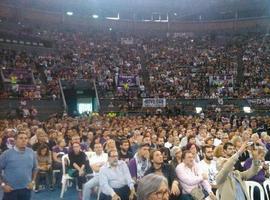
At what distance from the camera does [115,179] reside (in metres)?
6.68

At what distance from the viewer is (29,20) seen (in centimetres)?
3784

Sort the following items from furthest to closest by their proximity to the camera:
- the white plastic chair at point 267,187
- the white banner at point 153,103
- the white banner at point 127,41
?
1. the white banner at point 127,41
2. the white banner at point 153,103
3. the white plastic chair at point 267,187

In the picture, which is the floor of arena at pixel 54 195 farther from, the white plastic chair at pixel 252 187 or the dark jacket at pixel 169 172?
the white plastic chair at pixel 252 187

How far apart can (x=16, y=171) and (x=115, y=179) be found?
1.60 meters

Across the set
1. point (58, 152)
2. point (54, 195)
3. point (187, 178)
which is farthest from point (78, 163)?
point (187, 178)

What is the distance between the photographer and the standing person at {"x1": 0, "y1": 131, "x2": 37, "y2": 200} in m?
5.80

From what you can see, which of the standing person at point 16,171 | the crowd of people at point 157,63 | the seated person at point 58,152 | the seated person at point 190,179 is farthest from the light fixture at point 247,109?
the standing person at point 16,171

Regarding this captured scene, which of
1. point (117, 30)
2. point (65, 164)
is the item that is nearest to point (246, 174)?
point (65, 164)

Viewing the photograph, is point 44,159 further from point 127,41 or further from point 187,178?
point 127,41

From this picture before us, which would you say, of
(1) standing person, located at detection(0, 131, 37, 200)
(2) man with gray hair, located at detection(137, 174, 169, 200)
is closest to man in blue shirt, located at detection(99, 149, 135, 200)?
(1) standing person, located at detection(0, 131, 37, 200)

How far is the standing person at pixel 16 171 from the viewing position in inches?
228

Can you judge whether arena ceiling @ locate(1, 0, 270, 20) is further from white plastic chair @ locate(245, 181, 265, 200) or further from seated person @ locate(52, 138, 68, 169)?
white plastic chair @ locate(245, 181, 265, 200)

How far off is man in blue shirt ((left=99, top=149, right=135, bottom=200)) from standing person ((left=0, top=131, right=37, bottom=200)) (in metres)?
1.19

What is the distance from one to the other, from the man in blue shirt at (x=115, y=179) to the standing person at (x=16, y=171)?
1193 mm
